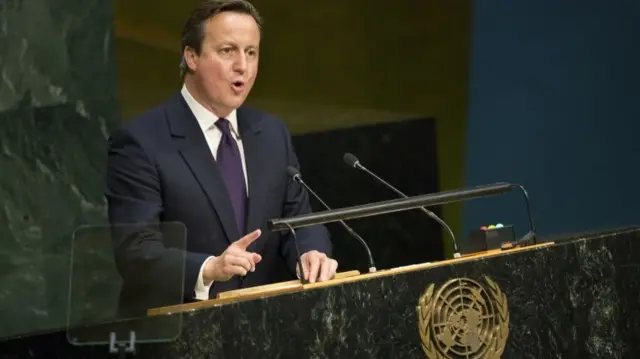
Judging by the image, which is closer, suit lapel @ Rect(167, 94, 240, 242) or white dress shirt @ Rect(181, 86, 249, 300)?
suit lapel @ Rect(167, 94, 240, 242)

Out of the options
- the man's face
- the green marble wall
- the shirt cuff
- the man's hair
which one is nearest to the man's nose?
→ the man's face

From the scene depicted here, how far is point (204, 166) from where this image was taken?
325 centimetres

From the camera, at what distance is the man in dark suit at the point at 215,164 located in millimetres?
3146

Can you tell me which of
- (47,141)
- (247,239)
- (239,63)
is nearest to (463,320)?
(247,239)

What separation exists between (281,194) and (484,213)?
2.03 meters

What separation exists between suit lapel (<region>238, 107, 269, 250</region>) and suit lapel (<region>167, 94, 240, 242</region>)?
69mm

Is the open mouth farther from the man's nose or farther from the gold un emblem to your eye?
the gold un emblem

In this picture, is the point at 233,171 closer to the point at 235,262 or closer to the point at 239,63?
the point at 239,63

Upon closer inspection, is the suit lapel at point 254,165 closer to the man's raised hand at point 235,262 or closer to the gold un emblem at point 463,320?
the man's raised hand at point 235,262

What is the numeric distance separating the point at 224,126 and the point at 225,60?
23 cm

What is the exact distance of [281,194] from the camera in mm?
3396

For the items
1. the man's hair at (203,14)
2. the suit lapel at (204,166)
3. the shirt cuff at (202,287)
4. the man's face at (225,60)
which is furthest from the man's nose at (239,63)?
the shirt cuff at (202,287)

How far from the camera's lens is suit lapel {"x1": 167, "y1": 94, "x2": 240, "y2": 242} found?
3.23 meters

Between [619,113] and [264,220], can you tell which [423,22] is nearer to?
[619,113]
